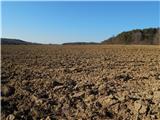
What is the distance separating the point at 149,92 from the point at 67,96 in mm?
1710

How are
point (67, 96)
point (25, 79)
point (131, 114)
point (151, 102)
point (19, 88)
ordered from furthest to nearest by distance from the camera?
point (25, 79) → point (19, 88) → point (67, 96) → point (151, 102) → point (131, 114)

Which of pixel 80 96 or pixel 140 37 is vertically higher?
pixel 140 37

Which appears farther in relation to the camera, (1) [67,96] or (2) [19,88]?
(2) [19,88]

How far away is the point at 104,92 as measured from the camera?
6.46 m


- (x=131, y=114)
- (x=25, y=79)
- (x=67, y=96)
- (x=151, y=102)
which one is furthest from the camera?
(x=25, y=79)

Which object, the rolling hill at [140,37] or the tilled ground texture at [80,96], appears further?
the rolling hill at [140,37]

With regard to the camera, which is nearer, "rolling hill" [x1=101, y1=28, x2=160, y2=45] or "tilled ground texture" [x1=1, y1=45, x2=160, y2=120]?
"tilled ground texture" [x1=1, y1=45, x2=160, y2=120]

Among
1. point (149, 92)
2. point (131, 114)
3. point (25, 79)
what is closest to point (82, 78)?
point (25, 79)

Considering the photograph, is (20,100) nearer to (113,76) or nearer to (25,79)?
(25,79)

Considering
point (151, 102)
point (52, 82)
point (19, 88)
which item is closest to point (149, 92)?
point (151, 102)

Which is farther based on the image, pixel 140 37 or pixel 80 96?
pixel 140 37

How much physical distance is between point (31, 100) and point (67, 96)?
0.72m

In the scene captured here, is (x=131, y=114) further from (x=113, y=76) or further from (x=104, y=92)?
(x=113, y=76)

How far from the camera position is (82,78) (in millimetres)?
7805
